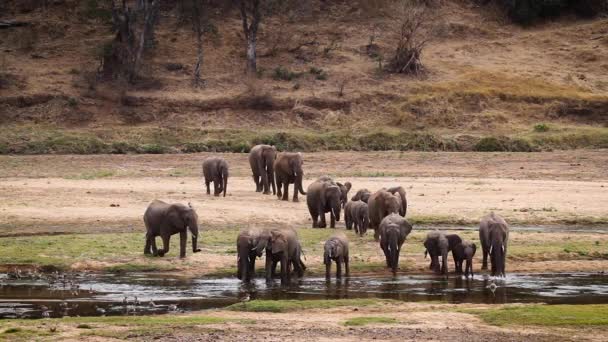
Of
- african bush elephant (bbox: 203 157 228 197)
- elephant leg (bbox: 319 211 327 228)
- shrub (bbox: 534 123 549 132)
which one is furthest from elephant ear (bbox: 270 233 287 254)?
shrub (bbox: 534 123 549 132)

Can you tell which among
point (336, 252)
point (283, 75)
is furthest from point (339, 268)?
point (283, 75)

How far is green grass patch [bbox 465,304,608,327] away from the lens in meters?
18.7

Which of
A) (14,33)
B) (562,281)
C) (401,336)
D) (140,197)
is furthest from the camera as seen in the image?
(14,33)

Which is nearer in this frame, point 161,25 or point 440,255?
point 440,255

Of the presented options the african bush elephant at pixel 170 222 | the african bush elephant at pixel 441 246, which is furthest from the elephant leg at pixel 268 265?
the african bush elephant at pixel 441 246

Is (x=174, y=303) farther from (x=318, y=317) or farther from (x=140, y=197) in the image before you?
(x=140, y=197)

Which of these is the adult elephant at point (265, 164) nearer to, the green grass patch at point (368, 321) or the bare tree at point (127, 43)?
the green grass patch at point (368, 321)

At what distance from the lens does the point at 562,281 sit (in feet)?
79.9

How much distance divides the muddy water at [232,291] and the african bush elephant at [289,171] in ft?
37.8

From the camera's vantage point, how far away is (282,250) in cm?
2334

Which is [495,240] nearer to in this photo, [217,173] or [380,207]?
[380,207]

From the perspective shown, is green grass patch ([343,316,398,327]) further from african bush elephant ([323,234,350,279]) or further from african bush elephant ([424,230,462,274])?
african bush elephant ([424,230,462,274])

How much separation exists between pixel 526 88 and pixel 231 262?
40.9 m

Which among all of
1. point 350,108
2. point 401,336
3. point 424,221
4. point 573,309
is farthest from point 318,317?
point 350,108
